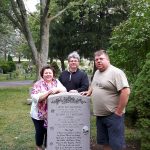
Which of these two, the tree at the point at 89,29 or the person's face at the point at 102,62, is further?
the tree at the point at 89,29

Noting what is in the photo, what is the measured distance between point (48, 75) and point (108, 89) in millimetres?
1206

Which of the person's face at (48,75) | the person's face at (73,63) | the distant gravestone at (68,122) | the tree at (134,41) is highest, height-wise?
the tree at (134,41)

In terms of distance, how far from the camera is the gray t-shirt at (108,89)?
5961 millimetres

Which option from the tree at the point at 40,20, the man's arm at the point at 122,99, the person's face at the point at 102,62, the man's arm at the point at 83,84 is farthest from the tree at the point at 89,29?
the man's arm at the point at 122,99

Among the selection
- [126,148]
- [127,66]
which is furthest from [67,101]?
[127,66]

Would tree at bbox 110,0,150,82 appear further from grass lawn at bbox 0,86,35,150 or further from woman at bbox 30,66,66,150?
woman at bbox 30,66,66,150

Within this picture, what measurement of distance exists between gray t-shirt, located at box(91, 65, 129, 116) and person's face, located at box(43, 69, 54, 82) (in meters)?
0.90

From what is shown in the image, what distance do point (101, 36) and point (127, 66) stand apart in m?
26.1

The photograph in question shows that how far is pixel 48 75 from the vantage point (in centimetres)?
677

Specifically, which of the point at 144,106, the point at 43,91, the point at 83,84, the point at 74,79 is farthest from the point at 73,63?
the point at 144,106

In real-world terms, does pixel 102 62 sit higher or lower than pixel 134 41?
lower

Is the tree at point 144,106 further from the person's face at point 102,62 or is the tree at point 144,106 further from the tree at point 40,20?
the tree at point 40,20

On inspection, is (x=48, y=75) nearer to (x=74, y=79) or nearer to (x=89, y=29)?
(x=74, y=79)

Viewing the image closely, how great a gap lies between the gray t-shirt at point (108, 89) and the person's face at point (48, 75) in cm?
90
